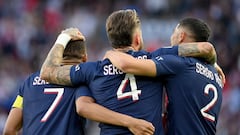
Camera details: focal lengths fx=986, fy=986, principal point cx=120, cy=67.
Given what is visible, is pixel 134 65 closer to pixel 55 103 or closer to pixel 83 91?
pixel 83 91

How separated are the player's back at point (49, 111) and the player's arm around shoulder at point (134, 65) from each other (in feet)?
1.82

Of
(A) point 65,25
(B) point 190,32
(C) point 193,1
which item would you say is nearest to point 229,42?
(C) point 193,1

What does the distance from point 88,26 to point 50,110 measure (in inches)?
454

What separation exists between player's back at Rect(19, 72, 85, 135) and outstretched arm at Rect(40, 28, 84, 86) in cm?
12

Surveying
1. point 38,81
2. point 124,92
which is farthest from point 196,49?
point 38,81

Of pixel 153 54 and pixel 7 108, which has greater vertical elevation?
pixel 153 54

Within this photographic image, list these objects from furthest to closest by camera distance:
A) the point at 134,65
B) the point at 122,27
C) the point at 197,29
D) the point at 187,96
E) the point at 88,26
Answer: the point at 88,26 < the point at 197,29 < the point at 187,96 < the point at 122,27 < the point at 134,65

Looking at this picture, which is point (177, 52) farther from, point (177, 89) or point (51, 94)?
A: point (51, 94)

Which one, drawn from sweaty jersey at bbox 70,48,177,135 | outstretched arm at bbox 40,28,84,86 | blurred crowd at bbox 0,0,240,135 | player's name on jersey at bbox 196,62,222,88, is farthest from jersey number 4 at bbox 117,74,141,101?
blurred crowd at bbox 0,0,240,135

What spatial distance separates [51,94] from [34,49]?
1146 cm

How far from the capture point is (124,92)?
787 centimetres

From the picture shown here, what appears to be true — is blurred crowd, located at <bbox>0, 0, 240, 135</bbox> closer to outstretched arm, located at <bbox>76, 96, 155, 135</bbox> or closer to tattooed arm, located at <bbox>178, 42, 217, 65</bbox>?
tattooed arm, located at <bbox>178, 42, 217, 65</bbox>

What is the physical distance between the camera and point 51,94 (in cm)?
823

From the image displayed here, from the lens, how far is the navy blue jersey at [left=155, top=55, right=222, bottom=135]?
797 cm
